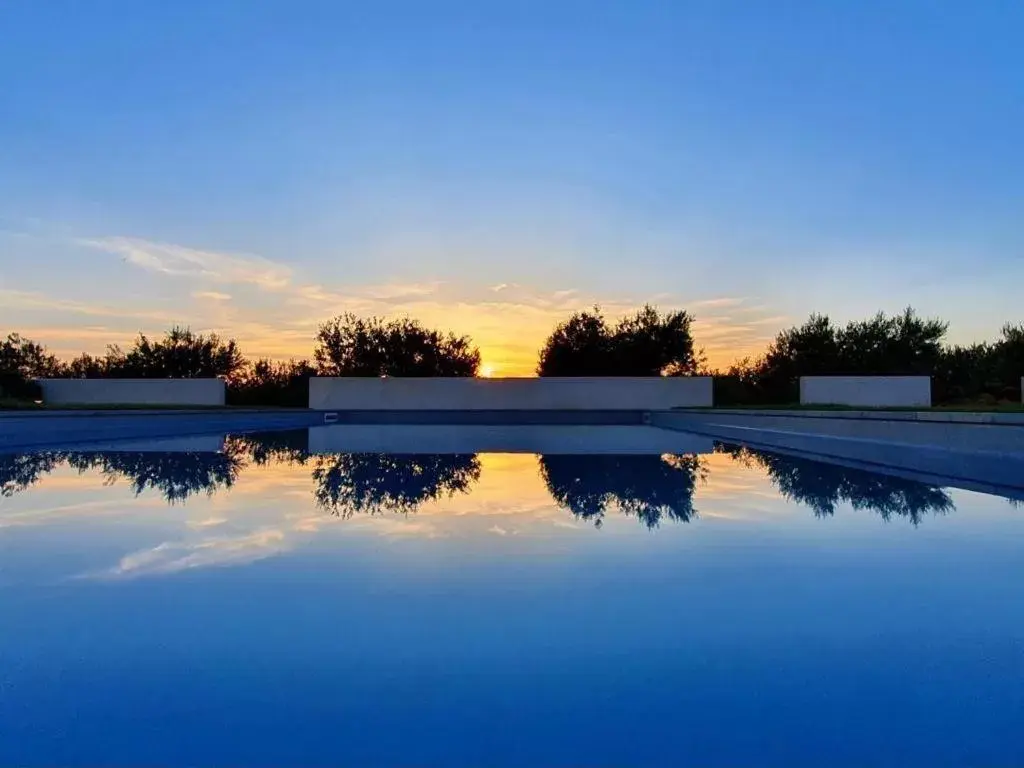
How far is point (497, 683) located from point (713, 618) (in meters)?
0.73

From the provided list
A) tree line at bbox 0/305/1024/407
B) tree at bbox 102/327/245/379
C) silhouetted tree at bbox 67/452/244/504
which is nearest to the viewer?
silhouetted tree at bbox 67/452/244/504

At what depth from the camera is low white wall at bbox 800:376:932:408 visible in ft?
51.5

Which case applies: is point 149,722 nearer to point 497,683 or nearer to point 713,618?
point 497,683

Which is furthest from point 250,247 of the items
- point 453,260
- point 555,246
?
point 555,246

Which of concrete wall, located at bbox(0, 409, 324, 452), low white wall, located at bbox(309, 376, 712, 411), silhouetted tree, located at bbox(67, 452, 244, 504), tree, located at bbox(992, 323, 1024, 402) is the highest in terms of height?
tree, located at bbox(992, 323, 1024, 402)

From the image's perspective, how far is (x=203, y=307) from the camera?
14.3 meters

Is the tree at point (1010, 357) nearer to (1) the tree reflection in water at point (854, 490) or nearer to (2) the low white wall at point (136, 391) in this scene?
(1) the tree reflection in water at point (854, 490)

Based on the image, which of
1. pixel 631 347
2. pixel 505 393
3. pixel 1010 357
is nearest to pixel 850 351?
pixel 1010 357

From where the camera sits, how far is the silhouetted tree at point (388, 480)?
13.5 feet

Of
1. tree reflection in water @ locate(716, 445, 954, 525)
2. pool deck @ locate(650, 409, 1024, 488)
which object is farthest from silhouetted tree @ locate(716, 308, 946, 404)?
tree reflection in water @ locate(716, 445, 954, 525)

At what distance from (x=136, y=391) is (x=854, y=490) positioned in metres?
17.3

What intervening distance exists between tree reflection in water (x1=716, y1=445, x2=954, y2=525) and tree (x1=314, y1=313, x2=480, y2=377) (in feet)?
51.8

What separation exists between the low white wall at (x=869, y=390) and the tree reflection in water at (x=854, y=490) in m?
10.1

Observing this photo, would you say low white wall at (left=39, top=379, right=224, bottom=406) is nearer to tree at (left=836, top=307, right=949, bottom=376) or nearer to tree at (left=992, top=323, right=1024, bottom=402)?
tree at (left=836, top=307, right=949, bottom=376)
